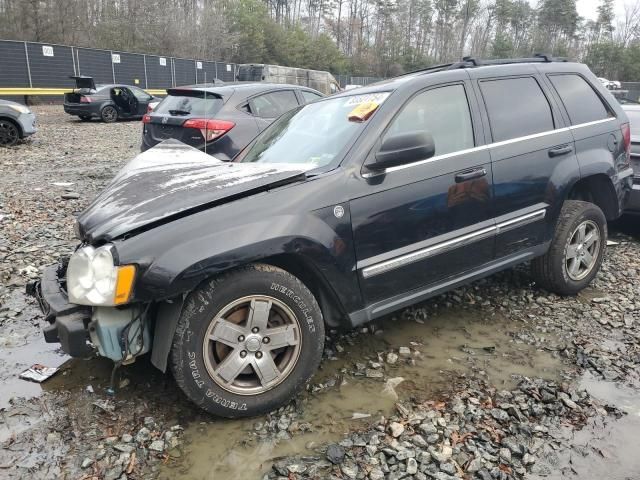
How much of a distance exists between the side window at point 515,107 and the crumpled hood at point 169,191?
151 centimetres

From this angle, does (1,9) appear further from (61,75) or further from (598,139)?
(598,139)

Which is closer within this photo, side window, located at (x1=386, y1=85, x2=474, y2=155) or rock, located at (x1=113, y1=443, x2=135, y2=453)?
rock, located at (x1=113, y1=443, x2=135, y2=453)

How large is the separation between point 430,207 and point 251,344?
139cm

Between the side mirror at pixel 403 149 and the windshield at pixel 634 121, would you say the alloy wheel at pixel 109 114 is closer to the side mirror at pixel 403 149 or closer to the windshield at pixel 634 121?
the windshield at pixel 634 121

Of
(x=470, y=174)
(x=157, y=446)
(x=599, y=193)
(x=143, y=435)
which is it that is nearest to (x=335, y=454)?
(x=157, y=446)

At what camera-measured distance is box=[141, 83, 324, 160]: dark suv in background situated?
22.4 ft

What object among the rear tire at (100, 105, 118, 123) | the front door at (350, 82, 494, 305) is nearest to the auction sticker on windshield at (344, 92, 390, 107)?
the front door at (350, 82, 494, 305)

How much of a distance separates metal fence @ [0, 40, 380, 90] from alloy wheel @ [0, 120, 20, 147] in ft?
38.9

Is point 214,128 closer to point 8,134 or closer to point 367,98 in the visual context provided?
point 367,98

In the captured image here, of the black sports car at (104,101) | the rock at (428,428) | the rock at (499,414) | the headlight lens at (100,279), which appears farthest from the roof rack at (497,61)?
the black sports car at (104,101)

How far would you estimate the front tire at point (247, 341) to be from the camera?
253 centimetres

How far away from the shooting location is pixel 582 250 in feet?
13.8

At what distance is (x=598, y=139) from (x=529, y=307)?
1477 mm

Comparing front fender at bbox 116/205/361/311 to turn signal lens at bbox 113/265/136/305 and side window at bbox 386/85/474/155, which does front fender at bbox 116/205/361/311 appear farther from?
side window at bbox 386/85/474/155
